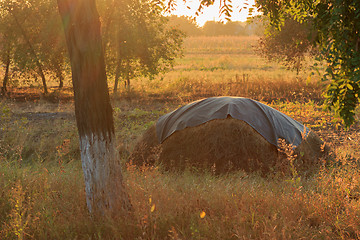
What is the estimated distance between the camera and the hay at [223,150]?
→ 24.6ft

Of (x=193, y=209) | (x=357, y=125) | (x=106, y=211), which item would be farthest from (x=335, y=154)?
(x=106, y=211)

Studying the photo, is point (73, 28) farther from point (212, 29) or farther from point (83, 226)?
point (212, 29)

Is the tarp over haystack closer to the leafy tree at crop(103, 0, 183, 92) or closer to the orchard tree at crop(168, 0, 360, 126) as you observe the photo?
the orchard tree at crop(168, 0, 360, 126)

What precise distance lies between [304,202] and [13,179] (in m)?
4.47

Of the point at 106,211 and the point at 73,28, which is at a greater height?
the point at 73,28

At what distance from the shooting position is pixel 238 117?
24.7 ft

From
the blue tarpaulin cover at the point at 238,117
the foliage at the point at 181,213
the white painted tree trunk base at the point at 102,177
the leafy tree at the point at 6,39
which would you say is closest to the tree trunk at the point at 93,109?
the white painted tree trunk base at the point at 102,177

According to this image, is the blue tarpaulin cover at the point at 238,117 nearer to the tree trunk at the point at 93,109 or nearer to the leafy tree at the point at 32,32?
the tree trunk at the point at 93,109

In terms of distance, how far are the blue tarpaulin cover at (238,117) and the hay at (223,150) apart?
0.12 metres

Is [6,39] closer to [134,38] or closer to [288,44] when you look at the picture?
[134,38]

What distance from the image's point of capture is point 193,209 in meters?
4.36

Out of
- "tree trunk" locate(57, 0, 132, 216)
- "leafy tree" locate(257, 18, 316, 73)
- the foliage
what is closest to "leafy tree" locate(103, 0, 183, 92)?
"leafy tree" locate(257, 18, 316, 73)

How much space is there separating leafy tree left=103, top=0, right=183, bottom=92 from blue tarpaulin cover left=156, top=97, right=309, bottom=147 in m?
8.77

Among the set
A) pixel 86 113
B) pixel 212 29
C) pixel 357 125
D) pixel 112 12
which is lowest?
pixel 357 125
